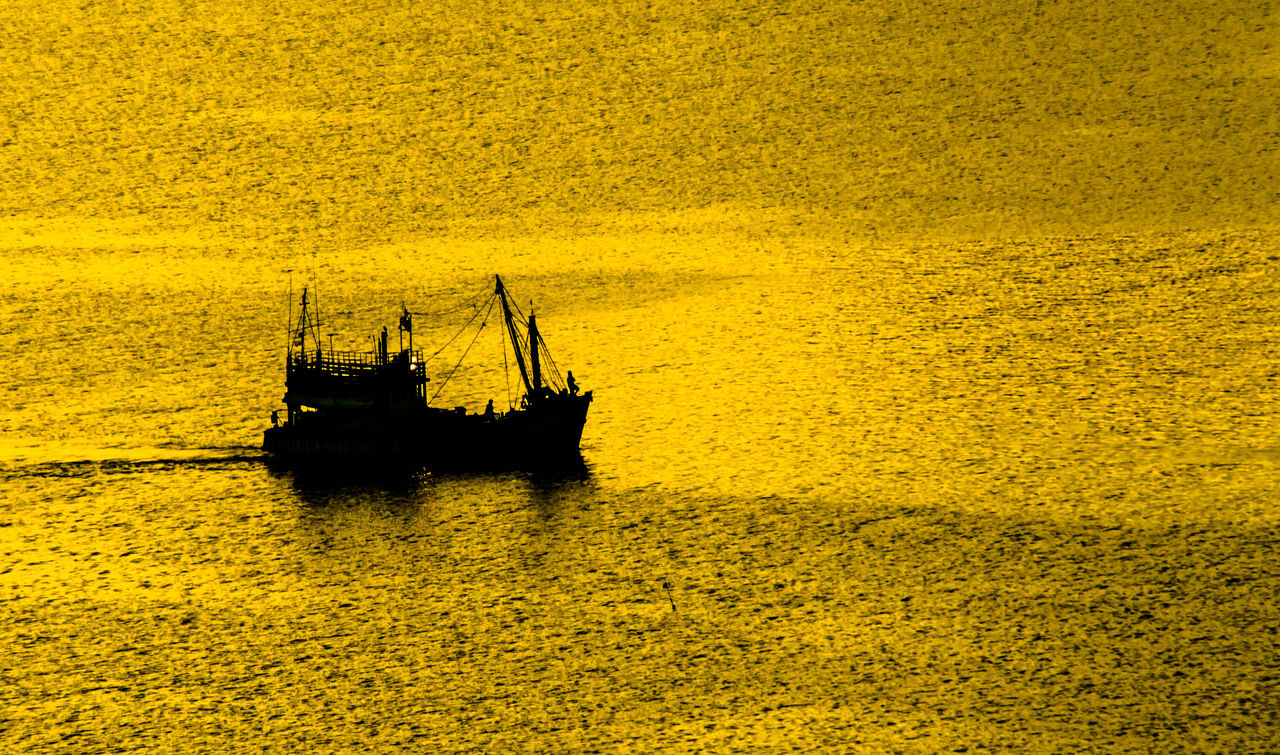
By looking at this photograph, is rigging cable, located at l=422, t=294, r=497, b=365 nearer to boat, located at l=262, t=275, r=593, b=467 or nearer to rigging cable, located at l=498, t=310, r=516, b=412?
rigging cable, located at l=498, t=310, r=516, b=412

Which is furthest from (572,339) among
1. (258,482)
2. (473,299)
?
(258,482)

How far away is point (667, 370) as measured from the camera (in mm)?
44125

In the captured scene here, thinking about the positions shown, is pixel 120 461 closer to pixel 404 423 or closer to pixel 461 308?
pixel 404 423

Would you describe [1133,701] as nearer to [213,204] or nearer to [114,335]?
[114,335]

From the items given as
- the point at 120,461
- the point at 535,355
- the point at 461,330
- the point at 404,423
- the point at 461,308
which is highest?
the point at 461,308

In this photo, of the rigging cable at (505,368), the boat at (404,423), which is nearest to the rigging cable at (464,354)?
the rigging cable at (505,368)

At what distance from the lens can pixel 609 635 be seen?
1204 inches

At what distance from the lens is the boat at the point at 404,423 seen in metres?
38.5

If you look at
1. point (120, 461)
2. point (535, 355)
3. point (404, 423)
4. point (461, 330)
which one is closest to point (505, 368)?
point (461, 330)

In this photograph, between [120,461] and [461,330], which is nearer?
[120,461]

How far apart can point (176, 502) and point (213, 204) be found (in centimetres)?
2546

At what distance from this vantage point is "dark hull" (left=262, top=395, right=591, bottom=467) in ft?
126

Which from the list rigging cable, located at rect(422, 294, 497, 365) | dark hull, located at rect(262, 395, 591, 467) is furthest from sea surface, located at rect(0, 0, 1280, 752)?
dark hull, located at rect(262, 395, 591, 467)

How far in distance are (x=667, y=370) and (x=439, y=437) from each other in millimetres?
7358
